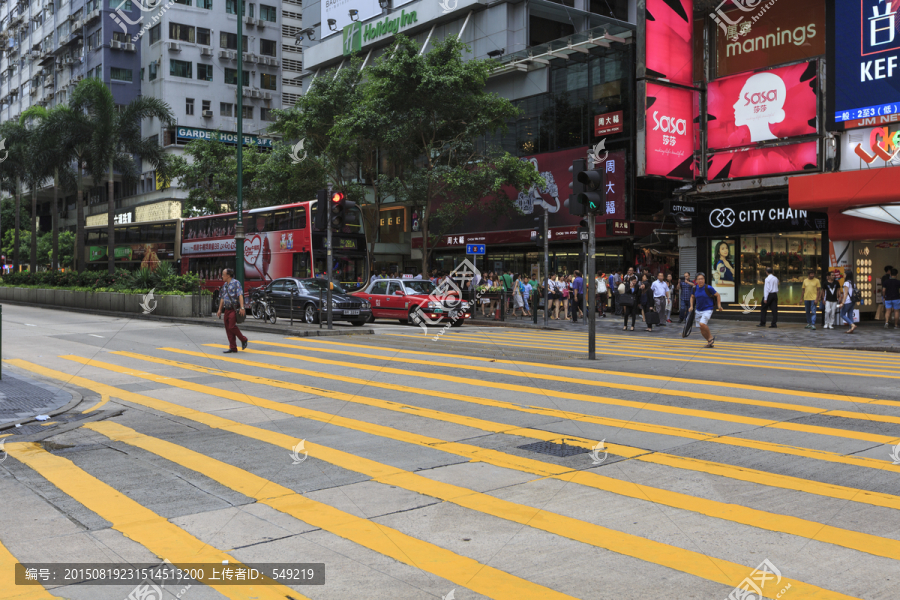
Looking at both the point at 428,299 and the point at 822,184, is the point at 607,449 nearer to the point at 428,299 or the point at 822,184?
the point at 428,299

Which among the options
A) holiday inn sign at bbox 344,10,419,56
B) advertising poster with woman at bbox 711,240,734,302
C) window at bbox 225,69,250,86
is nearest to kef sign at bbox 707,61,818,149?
advertising poster with woman at bbox 711,240,734,302

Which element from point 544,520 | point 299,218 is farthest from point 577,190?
point 299,218

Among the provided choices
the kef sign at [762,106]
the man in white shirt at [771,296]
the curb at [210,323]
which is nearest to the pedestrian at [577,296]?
the man in white shirt at [771,296]

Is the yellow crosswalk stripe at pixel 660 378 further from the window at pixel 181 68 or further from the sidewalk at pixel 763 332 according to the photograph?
the window at pixel 181 68

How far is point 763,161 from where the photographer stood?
26.0 metres

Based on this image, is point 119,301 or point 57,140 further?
point 57,140

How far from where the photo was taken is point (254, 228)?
102 ft

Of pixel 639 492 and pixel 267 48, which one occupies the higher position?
pixel 267 48

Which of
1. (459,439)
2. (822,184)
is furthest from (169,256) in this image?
(459,439)

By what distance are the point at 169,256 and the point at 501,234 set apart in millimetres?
16155

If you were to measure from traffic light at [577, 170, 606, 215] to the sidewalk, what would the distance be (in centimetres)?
711

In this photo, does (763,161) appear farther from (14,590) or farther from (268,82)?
(268,82)

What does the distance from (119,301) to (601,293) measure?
18.7 meters

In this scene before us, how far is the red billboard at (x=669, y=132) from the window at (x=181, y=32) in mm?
50904
